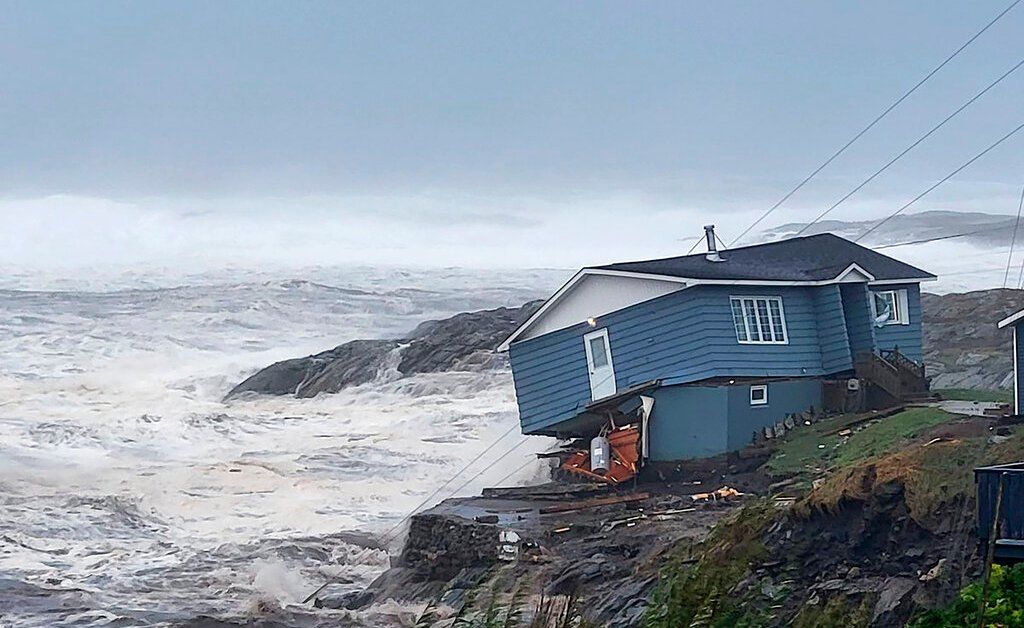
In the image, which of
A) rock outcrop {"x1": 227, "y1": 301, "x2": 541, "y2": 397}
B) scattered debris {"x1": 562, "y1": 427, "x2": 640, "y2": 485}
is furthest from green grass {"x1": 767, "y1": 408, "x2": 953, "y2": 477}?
rock outcrop {"x1": 227, "y1": 301, "x2": 541, "y2": 397}

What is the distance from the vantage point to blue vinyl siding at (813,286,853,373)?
23219 millimetres

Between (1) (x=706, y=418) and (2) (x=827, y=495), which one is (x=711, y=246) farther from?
(2) (x=827, y=495)

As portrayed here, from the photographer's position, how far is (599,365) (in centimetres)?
2288

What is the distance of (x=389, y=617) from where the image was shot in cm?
1648

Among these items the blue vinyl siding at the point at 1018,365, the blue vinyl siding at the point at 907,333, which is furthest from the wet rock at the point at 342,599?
the blue vinyl siding at the point at 907,333

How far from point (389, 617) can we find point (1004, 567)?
8.14m

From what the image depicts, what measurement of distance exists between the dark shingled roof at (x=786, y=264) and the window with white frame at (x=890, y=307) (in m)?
0.32

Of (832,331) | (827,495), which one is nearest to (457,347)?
(832,331)

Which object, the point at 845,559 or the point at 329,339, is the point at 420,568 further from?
the point at 329,339

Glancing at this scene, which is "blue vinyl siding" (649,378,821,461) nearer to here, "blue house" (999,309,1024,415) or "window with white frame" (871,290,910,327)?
"blue house" (999,309,1024,415)

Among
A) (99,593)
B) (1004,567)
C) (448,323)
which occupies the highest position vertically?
(448,323)

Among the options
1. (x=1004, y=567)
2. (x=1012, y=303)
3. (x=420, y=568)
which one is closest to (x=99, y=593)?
(x=420, y=568)

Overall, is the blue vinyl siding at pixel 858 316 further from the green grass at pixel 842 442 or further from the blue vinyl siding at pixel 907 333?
the green grass at pixel 842 442

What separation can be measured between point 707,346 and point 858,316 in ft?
12.8
